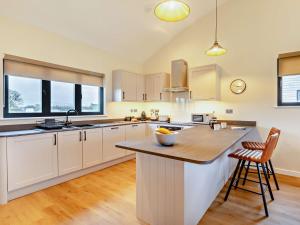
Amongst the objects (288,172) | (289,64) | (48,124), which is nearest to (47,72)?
(48,124)

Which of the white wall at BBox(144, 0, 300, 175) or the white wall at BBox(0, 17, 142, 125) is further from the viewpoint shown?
the white wall at BBox(144, 0, 300, 175)

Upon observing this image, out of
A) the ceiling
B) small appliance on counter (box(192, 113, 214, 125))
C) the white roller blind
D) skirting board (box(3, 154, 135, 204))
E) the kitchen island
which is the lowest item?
skirting board (box(3, 154, 135, 204))

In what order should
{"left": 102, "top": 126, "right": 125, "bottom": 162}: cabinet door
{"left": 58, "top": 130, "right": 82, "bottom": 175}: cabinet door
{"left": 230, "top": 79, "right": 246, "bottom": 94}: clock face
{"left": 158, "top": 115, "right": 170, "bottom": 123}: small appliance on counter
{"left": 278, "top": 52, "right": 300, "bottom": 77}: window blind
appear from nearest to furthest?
{"left": 58, "top": 130, "right": 82, "bottom": 175}: cabinet door, {"left": 278, "top": 52, "right": 300, "bottom": 77}: window blind, {"left": 102, "top": 126, "right": 125, "bottom": 162}: cabinet door, {"left": 230, "top": 79, "right": 246, "bottom": 94}: clock face, {"left": 158, "top": 115, "right": 170, "bottom": 123}: small appliance on counter

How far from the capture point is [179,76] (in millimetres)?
4156

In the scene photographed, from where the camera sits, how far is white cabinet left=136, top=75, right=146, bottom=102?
461cm

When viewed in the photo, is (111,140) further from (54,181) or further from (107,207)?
(107,207)

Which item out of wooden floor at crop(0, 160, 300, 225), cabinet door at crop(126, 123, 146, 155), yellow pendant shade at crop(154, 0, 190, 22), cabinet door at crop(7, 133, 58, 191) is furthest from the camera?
cabinet door at crop(126, 123, 146, 155)

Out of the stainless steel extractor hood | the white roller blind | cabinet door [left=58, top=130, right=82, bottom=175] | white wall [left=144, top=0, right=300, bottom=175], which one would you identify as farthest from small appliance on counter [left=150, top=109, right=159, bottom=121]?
cabinet door [left=58, top=130, right=82, bottom=175]

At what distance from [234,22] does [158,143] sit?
328cm

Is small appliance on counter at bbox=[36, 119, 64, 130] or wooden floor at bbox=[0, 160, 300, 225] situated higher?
small appliance on counter at bbox=[36, 119, 64, 130]

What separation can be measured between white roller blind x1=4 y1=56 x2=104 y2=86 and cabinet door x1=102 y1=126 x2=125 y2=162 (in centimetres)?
113

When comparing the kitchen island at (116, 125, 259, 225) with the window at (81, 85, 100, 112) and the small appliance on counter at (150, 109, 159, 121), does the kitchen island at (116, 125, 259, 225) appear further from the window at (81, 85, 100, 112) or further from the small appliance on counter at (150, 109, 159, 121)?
the small appliance on counter at (150, 109, 159, 121)

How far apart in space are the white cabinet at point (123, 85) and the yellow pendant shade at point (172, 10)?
2496 mm

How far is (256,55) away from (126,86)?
276 cm
